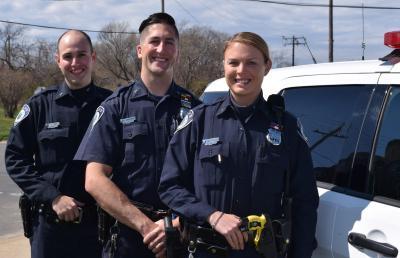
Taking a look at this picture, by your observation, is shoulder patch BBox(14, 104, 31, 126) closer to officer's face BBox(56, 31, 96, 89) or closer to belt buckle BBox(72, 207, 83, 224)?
officer's face BBox(56, 31, 96, 89)

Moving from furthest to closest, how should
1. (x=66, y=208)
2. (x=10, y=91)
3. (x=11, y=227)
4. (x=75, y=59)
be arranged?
(x=10, y=91), (x=11, y=227), (x=75, y=59), (x=66, y=208)

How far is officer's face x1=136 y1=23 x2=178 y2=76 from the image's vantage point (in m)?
2.57

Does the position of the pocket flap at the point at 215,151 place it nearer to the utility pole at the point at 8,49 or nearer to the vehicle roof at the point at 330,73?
the vehicle roof at the point at 330,73

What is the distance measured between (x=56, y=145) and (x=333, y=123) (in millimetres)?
1606

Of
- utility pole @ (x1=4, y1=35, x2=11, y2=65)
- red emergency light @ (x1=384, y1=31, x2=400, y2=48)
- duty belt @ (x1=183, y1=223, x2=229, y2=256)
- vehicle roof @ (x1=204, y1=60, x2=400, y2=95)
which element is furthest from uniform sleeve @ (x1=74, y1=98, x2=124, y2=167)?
utility pole @ (x1=4, y1=35, x2=11, y2=65)

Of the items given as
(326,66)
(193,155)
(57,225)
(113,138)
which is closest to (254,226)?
(193,155)

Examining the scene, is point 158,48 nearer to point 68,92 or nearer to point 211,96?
point 68,92

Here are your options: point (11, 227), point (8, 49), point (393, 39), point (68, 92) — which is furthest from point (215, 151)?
point (8, 49)

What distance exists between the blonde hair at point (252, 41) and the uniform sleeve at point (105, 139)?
70 centimetres

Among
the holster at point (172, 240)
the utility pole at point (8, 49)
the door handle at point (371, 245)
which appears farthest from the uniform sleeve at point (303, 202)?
the utility pole at point (8, 49)

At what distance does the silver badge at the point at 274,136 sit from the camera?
2.12 metres

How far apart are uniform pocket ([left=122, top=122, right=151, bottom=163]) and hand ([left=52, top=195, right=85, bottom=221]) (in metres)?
0.57

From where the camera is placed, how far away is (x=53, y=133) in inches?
118

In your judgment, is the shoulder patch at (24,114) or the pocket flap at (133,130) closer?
the pocket flap at (133,130)
